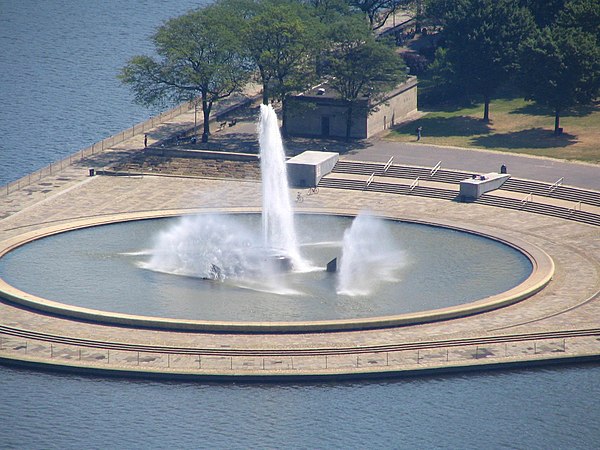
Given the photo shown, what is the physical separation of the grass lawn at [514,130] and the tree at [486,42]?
11.5ft

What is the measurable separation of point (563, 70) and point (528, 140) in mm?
8863

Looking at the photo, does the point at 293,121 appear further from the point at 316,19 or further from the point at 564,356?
the point at 564,356

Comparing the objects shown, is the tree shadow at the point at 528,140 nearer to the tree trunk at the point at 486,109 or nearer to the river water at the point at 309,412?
the tree trunk at the point at 486,109

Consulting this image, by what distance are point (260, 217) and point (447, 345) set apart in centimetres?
3891

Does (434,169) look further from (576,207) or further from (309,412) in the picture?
(309,412)

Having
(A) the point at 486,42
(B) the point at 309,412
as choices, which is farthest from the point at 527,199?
(B) the point at 309,412

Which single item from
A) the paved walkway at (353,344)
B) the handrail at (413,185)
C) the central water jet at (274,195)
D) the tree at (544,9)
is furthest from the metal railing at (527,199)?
the tree at (544,9)

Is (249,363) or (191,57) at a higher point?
(191,57)

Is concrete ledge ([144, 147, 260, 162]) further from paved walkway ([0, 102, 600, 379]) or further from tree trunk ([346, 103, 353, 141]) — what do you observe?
paved walkway ([0, 102, 600, 379])

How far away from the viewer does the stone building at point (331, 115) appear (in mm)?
149750

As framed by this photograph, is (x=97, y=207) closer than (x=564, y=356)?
No

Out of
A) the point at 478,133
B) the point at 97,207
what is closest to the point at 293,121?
the point at 478,133

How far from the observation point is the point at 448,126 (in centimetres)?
15725

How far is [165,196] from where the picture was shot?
13500 centimetres
